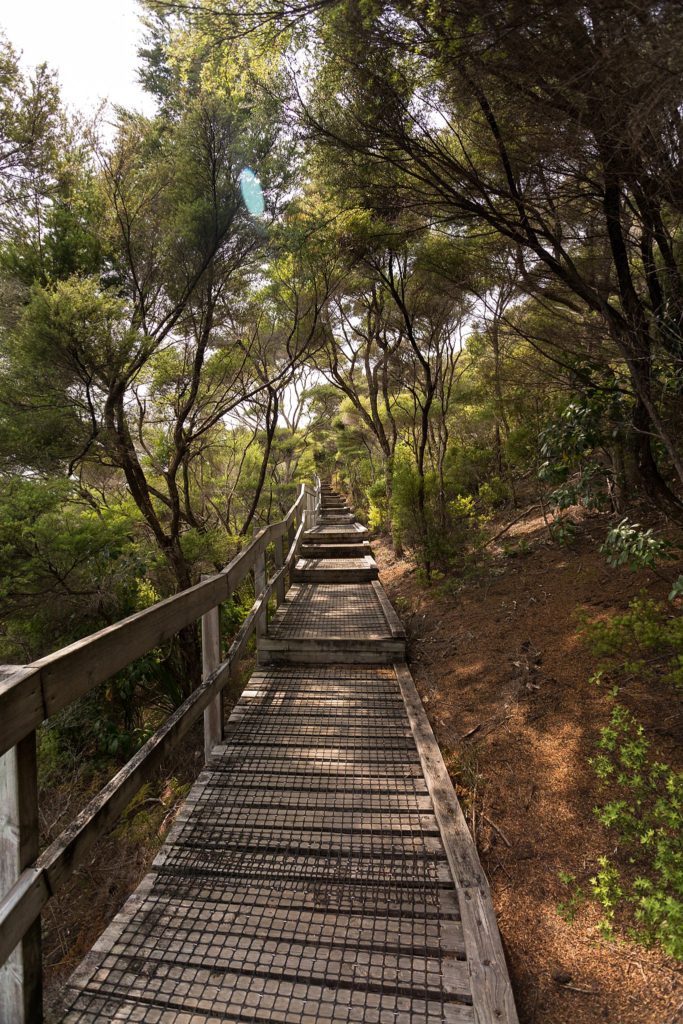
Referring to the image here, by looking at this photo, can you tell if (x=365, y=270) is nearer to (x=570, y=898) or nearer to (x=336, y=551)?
(x=336, y=551)

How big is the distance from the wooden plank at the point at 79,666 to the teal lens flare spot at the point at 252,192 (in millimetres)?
5520

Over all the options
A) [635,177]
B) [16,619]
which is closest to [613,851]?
[635,177]

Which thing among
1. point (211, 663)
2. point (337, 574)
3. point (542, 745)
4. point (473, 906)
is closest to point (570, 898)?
point (473, 906)

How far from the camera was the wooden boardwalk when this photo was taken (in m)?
1.57

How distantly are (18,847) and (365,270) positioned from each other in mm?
8707

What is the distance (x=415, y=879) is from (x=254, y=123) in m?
7.14

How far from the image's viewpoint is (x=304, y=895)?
2004mm

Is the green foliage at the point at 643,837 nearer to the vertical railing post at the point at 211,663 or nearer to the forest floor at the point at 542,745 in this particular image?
the forest floor at the point at 542,745

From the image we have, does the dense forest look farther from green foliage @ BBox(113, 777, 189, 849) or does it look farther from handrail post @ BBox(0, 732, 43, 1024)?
handrail post @ BBox(0, 732, 43, 1024)

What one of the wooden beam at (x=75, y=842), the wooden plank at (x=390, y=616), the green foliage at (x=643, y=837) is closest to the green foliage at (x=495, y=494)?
the wooden plank at (x=390, y=616)

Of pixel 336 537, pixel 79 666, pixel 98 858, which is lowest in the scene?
pixel 98 858

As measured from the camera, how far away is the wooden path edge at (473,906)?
1525 millimetres

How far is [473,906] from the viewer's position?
1879 mm

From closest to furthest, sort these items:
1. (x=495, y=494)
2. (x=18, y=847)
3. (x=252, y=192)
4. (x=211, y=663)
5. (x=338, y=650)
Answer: (x=18, y=847) < (x=211, y=663) < (x=338, y=650) < (x=252, y=192) < (x=495, y=494)
